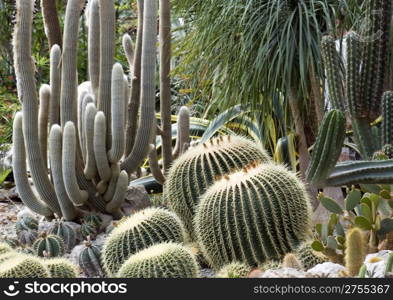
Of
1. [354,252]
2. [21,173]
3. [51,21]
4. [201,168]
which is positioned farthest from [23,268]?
[51,21]

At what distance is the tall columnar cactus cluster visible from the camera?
13.3ft

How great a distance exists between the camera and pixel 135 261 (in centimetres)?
247

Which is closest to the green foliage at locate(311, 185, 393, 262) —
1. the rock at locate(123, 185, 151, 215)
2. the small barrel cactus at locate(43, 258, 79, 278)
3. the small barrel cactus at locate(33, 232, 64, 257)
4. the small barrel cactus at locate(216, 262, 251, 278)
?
the small barrel cactus at locate(216, 262, 251, 278)

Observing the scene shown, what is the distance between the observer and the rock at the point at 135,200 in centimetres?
445

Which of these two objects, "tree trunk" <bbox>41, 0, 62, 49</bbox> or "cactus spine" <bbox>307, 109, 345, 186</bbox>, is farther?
"tree trunk" <bbox>41, 0, 62, 49</bbox>

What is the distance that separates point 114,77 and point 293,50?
1058mm

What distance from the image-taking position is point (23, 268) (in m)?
2.51

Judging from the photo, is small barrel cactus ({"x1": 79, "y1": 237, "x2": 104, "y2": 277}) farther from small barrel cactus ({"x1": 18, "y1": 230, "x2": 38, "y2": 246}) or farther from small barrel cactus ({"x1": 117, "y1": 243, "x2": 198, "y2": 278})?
small barrel cactus ({"x1": 117, "y1": 243, "x2": 198, "y2": 278})

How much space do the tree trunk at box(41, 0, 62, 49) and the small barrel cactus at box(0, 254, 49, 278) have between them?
237 centimetres

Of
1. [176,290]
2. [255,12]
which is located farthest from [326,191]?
[176,290]

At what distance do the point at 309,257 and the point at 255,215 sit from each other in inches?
10.3

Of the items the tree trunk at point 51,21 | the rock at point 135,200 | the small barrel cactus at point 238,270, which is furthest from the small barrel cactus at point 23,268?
the tree trunk at point 51,21

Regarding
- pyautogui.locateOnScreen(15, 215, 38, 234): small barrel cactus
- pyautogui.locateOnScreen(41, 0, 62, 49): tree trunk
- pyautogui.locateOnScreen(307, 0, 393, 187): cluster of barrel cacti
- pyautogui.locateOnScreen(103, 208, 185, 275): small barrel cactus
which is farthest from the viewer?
pyautogui.locateOnScreen(41, 0, 62, 49): tree trunk

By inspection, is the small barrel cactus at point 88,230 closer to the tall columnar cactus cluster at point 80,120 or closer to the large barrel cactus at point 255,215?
the tall columnar cactus cluster at point 80,120
